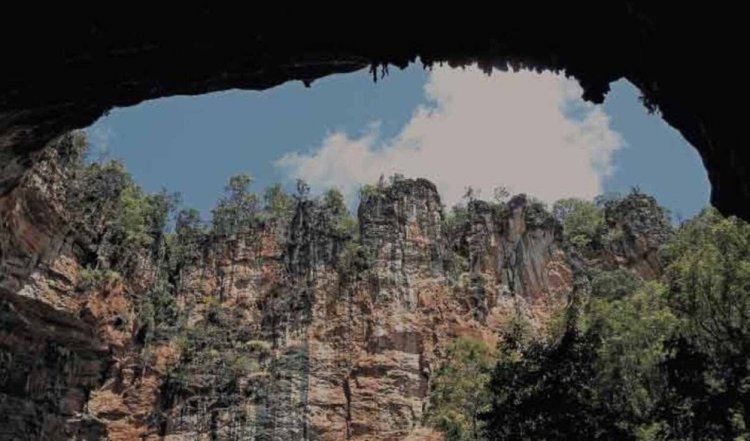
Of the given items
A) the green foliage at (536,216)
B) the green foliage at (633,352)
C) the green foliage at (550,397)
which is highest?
the green foliage at (536,216)

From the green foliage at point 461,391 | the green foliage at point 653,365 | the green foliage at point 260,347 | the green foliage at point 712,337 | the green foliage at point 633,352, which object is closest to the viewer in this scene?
the green foliage at point 712,337

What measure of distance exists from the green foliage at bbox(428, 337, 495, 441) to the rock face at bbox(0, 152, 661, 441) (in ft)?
6.56

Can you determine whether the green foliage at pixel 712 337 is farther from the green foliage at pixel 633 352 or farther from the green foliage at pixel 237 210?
the green foliage at pixel 237 210

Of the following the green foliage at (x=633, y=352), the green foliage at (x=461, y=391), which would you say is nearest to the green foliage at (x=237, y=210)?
the green foliage at (x=461, y=391)

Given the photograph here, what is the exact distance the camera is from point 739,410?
535 inches

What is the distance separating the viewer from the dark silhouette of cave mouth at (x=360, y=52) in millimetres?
6508

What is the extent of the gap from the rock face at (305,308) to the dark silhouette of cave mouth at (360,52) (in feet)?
61.4

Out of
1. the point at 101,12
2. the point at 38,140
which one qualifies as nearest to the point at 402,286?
the point at 38,140

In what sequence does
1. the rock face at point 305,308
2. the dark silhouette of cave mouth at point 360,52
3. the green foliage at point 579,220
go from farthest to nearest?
1. the green foliage at point 579,220
2. the rock face at point 305,308
3. the dark silhouette of cave mouth at point 360,52

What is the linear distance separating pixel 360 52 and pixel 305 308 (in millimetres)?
31525

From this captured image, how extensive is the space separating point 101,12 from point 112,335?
99.6 ft

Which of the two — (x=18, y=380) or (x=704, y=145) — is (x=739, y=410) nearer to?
(x=704, y=145)

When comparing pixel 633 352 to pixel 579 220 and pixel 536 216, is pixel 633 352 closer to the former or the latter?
pixel 536 216

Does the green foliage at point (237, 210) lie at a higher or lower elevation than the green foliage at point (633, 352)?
higher
